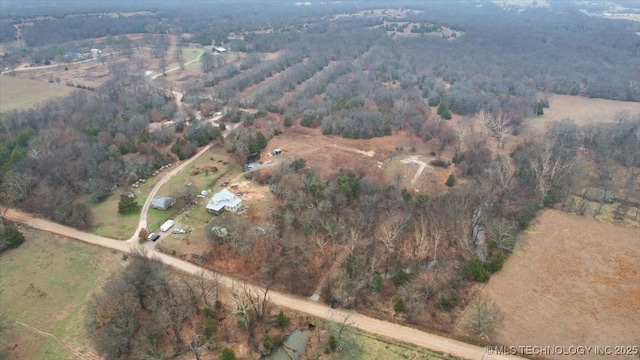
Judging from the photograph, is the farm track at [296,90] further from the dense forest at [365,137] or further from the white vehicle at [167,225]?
the white vehicle at [167,225]

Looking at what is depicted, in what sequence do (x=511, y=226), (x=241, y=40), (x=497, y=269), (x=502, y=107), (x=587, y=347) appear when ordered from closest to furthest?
1. (x=587, y=347)
2. (x=497, y=269)
3. (x=511, y=226)
4. (x=502, y=107)
5. (x=241, y=40)

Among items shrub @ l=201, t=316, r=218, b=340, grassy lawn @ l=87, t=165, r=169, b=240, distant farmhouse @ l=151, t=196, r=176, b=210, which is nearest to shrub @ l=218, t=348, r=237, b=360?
shrub @ l=201, t=316, r=218, b=340

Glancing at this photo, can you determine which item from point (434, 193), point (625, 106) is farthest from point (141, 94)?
point (625, 106)

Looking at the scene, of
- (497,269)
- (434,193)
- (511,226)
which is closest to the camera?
(497,269)

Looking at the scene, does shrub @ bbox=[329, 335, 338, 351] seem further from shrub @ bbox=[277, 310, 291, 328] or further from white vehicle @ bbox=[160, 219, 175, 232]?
white vehicle @ bbox=[160, 219, 175, 232]

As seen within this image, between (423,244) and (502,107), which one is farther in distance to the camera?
(502,107)

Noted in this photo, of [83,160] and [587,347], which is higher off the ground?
[83,160]

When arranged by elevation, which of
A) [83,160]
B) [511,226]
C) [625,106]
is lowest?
[625,106]

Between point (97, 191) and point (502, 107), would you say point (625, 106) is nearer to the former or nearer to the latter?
point (502, 107)
